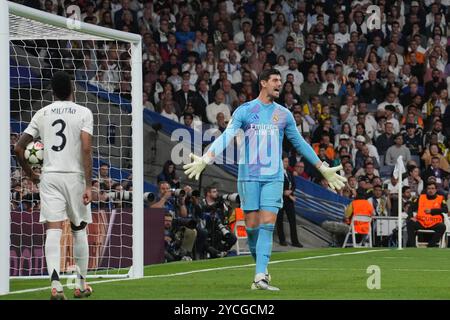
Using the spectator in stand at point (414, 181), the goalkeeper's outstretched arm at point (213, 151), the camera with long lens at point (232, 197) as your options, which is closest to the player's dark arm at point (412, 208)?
the spectator in stand at point (414, 181)

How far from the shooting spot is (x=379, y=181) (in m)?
27.4

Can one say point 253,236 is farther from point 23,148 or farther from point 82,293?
point 23,148

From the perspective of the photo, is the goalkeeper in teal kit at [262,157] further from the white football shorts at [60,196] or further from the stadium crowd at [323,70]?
the stadium crowd at [323,70]

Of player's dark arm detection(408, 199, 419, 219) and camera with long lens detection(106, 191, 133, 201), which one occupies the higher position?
player's dark arm detection(408, 199, 419, 219)

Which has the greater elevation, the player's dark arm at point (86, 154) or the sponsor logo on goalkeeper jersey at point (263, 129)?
the sponsor logo on goalkeeper jersey at point (263, 129)

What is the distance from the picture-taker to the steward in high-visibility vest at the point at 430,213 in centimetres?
2616

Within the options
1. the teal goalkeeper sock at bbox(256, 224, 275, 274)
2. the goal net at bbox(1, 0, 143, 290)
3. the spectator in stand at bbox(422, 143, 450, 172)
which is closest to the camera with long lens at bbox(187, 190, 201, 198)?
the goal net at bbox(1, 0, 143, 290)

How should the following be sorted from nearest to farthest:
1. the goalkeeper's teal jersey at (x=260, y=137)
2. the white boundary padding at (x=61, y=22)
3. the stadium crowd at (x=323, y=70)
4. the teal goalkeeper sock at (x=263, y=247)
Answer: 1. the teal goalkeeper sock at (x=263, y=247)
2. the goalkeeper's teal jersey at (x=260, y=137)
3. the white boundary padding at (x=61, y=22)
4. the stadium crowd at (x=323, y=70)

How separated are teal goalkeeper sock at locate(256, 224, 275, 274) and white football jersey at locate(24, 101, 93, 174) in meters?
2.35

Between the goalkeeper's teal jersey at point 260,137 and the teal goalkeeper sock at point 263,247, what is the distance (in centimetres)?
56

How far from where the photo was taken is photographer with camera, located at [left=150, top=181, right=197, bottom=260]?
2195cm

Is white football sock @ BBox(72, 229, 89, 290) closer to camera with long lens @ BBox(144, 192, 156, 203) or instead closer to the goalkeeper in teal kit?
the goalkeeper in teal kit
